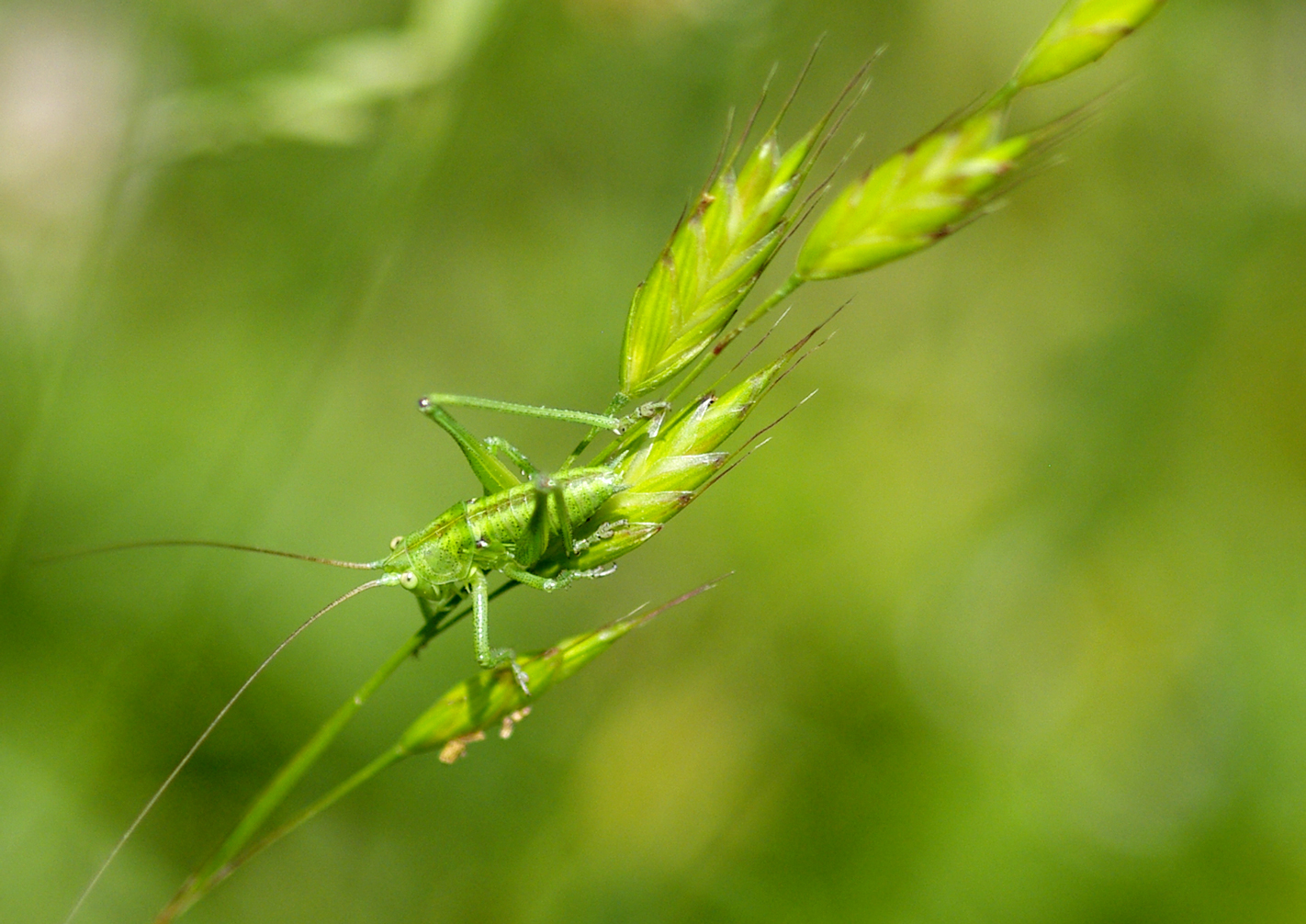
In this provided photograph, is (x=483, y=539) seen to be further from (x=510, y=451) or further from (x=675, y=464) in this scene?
(x=675, y=464)

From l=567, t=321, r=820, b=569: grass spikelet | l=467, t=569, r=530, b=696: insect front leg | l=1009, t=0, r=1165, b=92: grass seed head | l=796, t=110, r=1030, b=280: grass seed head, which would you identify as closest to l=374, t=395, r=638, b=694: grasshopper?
l=467, t=569, r=530, b=696: insect front leg

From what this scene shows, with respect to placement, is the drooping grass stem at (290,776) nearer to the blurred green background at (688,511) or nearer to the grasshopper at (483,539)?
the grasshopper at (483,539)

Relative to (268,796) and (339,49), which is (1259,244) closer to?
(339,49)

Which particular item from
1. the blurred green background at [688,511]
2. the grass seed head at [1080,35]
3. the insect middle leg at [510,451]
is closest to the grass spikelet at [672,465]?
the insect middle leg at [510,451]

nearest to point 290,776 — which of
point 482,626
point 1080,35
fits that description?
point 482,626

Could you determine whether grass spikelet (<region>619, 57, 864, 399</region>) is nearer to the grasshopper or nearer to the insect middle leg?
the grasshopper

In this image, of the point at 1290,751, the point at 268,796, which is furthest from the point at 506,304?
the point at 1290,751
